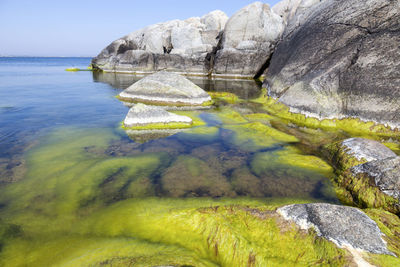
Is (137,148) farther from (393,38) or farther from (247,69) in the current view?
(247,69)

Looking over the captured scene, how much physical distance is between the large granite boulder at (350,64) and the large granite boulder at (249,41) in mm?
17255

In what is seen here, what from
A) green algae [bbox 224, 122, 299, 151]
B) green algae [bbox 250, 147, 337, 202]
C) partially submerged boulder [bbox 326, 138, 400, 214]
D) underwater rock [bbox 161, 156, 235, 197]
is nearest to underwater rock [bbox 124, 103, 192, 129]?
green algae [bbox 224, 122, 299, 151]

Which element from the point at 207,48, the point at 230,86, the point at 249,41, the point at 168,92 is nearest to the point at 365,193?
the point at 168,92

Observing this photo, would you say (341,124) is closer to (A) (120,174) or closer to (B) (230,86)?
(A) (120,174)

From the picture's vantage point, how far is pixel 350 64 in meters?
9.98

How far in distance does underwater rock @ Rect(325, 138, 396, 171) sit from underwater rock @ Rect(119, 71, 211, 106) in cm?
926

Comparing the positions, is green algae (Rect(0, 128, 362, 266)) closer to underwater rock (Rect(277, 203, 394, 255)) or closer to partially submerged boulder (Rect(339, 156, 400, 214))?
underwater rock (Rect(277, 203, 394, 255))

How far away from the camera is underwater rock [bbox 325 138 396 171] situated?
5.64m

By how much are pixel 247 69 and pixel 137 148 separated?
2646cm

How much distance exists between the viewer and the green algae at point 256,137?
25.9 feet

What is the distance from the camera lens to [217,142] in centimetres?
807

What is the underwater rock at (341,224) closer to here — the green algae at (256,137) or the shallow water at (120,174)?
the shallow water at (120,174)

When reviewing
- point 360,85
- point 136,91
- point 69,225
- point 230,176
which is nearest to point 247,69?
point 136,91

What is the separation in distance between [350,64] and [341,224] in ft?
30.9
